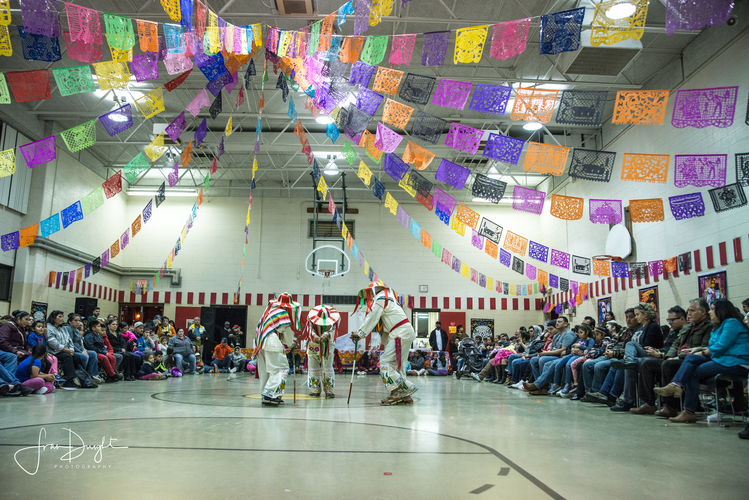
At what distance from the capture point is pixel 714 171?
6.04 meters

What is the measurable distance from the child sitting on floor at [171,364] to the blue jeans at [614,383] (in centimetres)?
932

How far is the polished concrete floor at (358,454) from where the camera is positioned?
2.45 meters

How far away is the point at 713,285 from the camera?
8.46m

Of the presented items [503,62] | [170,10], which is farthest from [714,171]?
[170,10]

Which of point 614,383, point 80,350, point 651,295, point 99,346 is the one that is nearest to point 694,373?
point 614,383

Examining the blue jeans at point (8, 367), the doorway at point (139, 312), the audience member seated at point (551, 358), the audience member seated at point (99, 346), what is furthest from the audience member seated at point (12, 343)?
the doorway at point (139, 312)

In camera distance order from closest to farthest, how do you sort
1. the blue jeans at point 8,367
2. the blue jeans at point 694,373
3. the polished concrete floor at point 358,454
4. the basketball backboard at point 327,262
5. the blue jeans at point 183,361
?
1. the polished concrete floor at point 358,454
2. the blue jeans at point 694,373
3. the blue jeans at point 8,367
4. the blue jeans at point 183,361
5. the basketball backboard at point 327,262

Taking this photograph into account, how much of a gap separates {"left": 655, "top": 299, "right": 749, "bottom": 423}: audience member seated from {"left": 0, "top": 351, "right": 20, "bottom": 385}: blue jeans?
25.4 ft

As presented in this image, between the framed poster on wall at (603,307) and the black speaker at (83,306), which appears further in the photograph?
the black speaker at (83,306)

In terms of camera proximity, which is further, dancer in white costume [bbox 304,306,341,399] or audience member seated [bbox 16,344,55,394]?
dancer in white costume [bbox 304,306,341,399]

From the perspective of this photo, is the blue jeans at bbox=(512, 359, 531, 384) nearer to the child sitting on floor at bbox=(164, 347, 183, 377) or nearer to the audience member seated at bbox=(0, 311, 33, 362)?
the child sitting on floor at bbox=(164, 347, 183, 377)

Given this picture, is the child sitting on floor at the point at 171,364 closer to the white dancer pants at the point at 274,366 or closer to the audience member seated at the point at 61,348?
the audience member seated at the point at 61,348

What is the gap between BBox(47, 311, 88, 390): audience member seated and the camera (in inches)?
308
